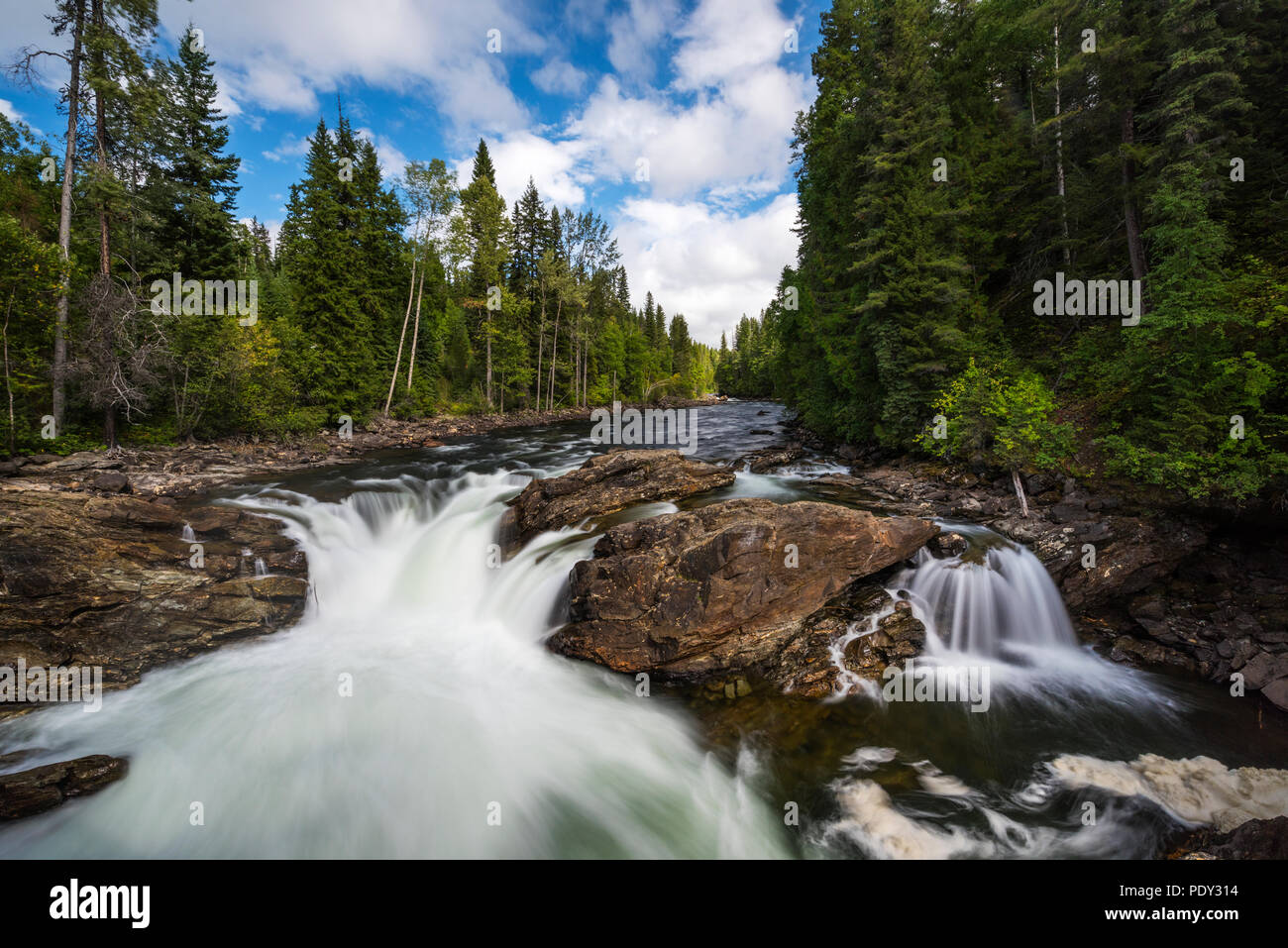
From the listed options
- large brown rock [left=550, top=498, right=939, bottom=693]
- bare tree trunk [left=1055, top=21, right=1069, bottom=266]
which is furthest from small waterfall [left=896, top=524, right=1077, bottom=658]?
bare tree trunk [left=1055, top=21, right=1069, bottom=266]

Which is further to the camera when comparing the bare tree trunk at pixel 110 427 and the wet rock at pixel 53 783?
the bare tree trunk at pixel 110 427

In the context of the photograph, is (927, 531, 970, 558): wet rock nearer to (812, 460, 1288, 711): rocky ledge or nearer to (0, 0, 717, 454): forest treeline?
(812, 460, 1288, 711): rocky ledge

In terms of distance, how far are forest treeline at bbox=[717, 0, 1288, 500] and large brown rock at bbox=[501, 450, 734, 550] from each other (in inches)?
317

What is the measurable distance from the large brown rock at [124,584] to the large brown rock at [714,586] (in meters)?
5.84

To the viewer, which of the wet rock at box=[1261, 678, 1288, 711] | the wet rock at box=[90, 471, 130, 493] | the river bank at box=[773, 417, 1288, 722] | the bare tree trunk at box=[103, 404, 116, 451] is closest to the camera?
the wet rock at box=[1261, 678, 1288, 711]

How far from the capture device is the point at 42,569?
6488 millimetres

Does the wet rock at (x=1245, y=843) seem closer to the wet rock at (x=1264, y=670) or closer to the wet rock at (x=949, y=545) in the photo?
the wet rock at (x=1264, y=670)

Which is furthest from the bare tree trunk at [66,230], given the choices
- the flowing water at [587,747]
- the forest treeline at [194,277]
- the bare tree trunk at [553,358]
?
the bare tree trunk at [553,358]

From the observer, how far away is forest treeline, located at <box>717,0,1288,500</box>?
Answer: 8039 millimetres

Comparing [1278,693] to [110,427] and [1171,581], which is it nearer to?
[1171,581]

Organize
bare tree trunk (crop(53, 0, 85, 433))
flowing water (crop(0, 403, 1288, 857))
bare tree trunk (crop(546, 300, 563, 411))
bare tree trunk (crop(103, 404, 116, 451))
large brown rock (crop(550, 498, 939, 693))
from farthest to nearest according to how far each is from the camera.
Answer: bare tree trunk (crop(546, 300, 563, 411)), bare tree trunk (crop(103, 404, 116, 451)), bare tree trunk (crop(53, 0, 85, 433)), large brown rock (crop(550, 498, 939, 693)), flowing water (crop(0, 403, 1288, 857))

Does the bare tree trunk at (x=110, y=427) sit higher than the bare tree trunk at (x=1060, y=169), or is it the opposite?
the bare tree trunk at (x=1060, y=169)

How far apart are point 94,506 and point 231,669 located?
164 inches

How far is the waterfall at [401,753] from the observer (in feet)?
15.6
